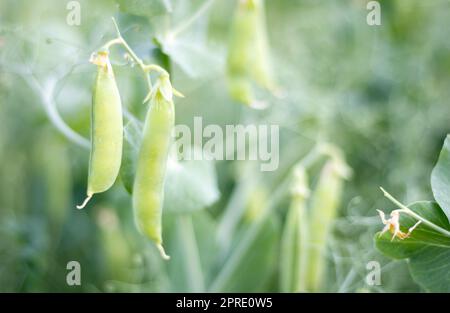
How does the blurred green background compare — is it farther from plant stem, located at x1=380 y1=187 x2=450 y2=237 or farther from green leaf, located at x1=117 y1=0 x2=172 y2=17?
plant stem, located at x1=380 y1=187 x2=450 y2=237

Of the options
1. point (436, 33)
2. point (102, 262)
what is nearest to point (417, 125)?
point (436, 33)

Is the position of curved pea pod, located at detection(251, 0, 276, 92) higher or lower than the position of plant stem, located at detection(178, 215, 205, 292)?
higher

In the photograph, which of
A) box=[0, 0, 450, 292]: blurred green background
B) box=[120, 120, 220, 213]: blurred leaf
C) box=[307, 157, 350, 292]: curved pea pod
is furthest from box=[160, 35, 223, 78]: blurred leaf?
box=[307, 157, 350, 292]: curved pea pod

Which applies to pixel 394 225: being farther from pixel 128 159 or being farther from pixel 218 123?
pixel 218 123

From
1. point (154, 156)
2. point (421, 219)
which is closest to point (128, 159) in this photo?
point (154, 156)

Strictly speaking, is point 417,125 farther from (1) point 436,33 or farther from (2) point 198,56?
(2) point 198,56

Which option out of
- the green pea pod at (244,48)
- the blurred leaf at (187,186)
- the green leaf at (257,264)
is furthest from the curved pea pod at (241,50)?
the green leaf at (257,264)

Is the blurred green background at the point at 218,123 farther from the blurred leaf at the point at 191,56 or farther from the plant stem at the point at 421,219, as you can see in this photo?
the plant stem at the point at 421,219
